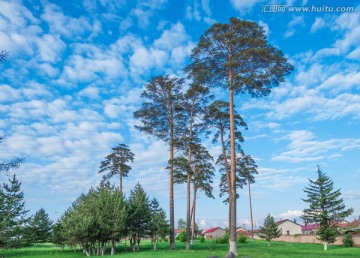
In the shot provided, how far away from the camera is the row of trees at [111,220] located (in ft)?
108

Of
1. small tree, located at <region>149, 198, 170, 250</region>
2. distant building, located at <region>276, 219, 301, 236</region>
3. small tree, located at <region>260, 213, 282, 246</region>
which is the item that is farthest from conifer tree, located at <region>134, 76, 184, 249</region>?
distant building, located at <region>276, 219, 301, 236</region>

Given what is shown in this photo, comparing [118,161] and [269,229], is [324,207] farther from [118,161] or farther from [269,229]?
[118,161]

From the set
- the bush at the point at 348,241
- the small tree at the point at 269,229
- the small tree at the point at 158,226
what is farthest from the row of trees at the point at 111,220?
the bush at the point at 348,241

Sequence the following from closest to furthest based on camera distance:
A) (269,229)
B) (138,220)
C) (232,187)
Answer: (232,187), (138,220), (269,229)

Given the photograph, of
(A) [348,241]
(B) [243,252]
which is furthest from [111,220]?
(A) [348,241]

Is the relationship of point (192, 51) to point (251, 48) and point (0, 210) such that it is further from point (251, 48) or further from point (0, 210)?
point (0, 210)

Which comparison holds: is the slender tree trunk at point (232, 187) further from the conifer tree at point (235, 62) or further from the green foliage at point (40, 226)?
the green foliage at point (40, 226)

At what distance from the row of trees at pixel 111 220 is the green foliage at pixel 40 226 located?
1695 cm

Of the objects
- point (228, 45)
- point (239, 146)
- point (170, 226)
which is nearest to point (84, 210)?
point (170, 226)

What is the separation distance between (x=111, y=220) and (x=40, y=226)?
24.3 m

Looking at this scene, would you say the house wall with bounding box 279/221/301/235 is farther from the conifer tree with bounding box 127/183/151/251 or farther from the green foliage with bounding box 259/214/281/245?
the conifer tree with bounding box 127/183/151/251

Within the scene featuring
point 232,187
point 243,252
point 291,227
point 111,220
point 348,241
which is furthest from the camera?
point 291,227

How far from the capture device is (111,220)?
3338 centimetres

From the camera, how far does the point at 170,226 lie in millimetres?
35656
